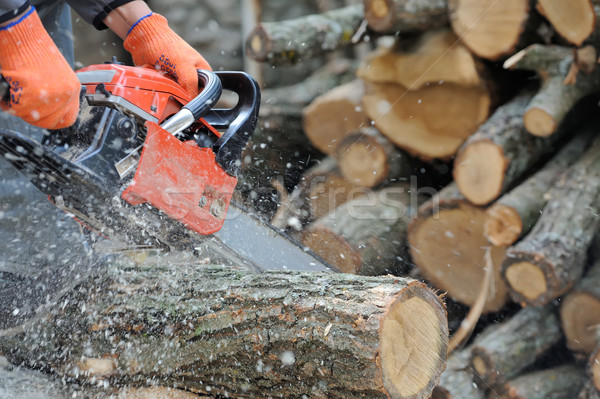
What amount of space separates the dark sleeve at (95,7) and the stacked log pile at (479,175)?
1212 mm

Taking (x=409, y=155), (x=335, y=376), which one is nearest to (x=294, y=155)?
(x=409, y=155)

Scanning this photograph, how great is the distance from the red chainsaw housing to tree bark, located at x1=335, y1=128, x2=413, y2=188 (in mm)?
1406

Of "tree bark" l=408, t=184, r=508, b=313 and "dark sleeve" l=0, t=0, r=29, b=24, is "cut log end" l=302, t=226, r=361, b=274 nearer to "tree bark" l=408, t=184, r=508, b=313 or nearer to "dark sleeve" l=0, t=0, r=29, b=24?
"tree bark" l=408, t=184, r=508, b=313

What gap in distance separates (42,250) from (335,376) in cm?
133

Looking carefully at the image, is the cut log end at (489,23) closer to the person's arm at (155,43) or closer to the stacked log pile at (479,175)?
the stacked log pile at (479,175)

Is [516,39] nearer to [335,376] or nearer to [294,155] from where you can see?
[294,155]

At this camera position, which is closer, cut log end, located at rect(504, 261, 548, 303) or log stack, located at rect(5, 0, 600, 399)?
log stack, located at rect(5, 0, 600, 399)

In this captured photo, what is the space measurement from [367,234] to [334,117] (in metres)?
0.80

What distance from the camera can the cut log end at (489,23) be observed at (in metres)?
2.46

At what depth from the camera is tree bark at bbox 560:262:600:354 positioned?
228cm

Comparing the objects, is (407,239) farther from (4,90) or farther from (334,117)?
(4,90)

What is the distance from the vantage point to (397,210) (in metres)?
2.91

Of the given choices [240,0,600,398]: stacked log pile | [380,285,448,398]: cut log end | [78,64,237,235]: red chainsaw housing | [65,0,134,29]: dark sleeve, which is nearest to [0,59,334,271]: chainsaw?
[78,64,237,235]: red chainsaw housing

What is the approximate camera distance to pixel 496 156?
8.08 ft
